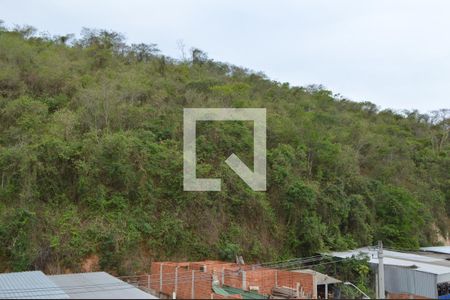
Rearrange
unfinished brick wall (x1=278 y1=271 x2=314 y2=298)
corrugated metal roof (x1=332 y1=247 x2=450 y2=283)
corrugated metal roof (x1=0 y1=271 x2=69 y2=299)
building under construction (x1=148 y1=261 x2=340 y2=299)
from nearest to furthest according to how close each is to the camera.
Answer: corrugated metal roof (x1=0 y1=271 x2=69 y2=299) → building under construction (x1=148 y1=261 x2=340 y2=299) → unfinished brick wall (x1=278 y1=271 x2=314 y2=298) → corrugated metal roof (x1=332 y1=247 x2=450 y2=283)

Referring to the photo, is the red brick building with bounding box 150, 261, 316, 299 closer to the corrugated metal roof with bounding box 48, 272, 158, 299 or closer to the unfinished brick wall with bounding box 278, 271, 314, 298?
the unfinished brick wall with bounding box 278, 271, 314, 298

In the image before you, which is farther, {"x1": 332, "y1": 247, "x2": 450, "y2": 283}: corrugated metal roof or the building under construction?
{"x1": 332, "y1": 247, "x2": 450, "y2": 283}: corrugated metal roof

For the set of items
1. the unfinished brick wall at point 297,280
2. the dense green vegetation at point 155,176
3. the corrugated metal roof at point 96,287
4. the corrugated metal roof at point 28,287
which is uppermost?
the dense green vegetation at point 155,176

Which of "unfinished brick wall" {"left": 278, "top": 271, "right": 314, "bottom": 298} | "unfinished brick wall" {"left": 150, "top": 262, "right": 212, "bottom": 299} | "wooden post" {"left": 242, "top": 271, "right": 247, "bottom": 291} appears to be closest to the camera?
"unfinished brick wall" {"left": 150, "top": 262, "right": 212, "bottom": 299}

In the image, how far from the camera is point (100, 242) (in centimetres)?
1308

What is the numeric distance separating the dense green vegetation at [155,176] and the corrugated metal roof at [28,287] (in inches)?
101

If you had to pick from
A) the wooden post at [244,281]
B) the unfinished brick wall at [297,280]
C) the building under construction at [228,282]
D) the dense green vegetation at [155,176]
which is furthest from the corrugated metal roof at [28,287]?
the unfinished brick wall at [297,280]

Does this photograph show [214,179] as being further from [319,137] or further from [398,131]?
[398,131]

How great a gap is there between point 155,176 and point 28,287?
24.1 ft

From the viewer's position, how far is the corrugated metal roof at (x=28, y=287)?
822 cm

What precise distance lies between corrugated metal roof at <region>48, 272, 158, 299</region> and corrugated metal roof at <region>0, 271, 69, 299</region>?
316 mm

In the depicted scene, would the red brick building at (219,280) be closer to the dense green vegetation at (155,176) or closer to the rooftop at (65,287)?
the rooftop at (65,287)

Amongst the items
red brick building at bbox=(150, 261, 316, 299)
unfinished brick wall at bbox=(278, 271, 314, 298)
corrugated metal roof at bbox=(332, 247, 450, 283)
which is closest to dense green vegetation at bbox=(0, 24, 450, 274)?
corrugated metal roof at bbox=(332, 247, 450, 283)

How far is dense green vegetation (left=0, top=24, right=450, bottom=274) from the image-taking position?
13.4 meters
